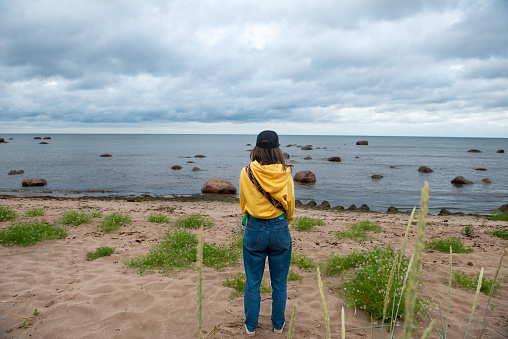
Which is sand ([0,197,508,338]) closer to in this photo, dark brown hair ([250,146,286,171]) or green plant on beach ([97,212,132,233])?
green plant on beach ([97,212,132,233])

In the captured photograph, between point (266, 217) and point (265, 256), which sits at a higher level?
point (266, 217)

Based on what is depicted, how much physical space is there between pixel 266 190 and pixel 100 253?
5.33 m

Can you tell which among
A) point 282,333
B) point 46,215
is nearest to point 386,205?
point 282,333

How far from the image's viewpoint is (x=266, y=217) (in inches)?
154

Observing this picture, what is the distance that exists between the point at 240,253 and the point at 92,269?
3.26 m

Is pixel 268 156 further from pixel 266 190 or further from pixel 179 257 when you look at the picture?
pixel 179 257

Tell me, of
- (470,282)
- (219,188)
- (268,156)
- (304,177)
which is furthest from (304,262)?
(304,177)

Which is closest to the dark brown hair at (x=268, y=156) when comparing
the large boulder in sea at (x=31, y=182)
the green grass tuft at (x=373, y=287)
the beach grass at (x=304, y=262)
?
the green grass tuft at (x=373, y=287)

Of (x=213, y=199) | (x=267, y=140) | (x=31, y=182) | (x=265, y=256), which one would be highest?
(x=267, y=140)

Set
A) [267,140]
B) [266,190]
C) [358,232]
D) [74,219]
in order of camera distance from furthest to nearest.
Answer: [74,219] < [358,232] < [267,140] < [266,190]

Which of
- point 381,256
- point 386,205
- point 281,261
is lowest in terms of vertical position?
point 386,205

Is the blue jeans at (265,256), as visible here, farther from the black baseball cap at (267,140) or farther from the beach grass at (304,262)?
the beach grass at (304,262)

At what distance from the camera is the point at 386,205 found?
62.8 ft

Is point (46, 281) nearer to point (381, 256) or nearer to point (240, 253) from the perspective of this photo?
point (240, 253)
